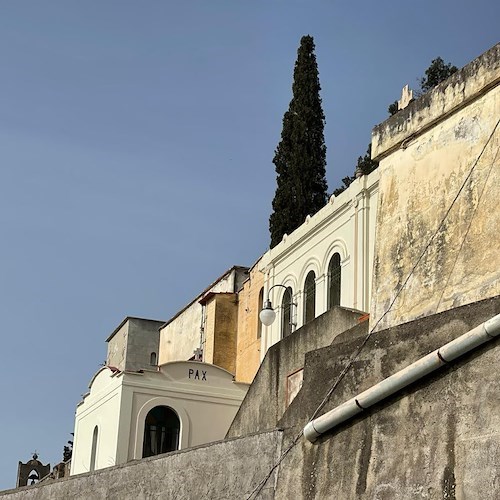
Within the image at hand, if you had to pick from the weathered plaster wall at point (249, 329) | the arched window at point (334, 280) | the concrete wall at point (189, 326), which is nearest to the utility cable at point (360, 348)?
the arched window at point (334, 280)

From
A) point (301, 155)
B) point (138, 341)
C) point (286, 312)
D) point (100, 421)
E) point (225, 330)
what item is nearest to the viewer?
point (100, 421)

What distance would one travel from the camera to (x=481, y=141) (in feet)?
43.1

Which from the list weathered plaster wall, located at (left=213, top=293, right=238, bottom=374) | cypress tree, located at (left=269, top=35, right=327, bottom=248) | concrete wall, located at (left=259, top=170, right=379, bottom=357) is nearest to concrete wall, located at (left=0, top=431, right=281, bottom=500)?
concrete wall, located at (left=259, top=170, right=379, bottom=357)

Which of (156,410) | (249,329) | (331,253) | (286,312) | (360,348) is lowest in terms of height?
(360,348)

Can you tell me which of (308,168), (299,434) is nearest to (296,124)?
(308,168)

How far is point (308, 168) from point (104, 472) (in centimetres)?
2057

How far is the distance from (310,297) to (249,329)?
477 centimetres

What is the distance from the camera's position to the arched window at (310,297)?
2628 centimetres

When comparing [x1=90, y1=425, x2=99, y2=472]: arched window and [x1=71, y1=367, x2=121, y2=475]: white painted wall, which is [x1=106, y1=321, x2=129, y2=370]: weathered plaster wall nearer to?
[x1=71, y1=367, x2=121, y2=475]: white painted wall

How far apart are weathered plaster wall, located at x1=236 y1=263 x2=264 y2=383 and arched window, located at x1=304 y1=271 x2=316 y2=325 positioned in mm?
3566

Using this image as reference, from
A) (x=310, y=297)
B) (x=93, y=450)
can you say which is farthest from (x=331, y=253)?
(x=93, y=450)

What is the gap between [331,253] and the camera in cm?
2548

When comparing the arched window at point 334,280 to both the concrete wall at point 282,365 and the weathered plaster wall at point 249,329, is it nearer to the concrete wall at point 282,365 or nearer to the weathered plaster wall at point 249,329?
the concrete wall at point 282,365

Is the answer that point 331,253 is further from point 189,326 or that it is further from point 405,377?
point 405,377
